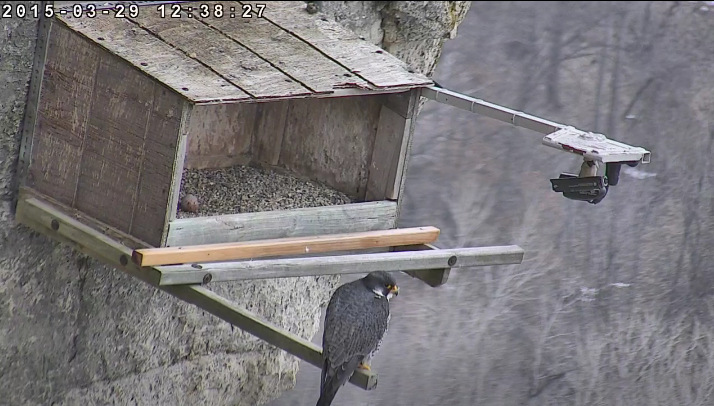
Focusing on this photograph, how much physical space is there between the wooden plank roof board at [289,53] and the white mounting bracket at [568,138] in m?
0.32

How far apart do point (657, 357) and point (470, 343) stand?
3.14 ft

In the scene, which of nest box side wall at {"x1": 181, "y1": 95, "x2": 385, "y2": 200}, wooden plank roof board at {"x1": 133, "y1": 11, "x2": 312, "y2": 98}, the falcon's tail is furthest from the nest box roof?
the falcon's tail

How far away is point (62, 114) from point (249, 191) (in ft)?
2.55

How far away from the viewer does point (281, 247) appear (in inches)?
139

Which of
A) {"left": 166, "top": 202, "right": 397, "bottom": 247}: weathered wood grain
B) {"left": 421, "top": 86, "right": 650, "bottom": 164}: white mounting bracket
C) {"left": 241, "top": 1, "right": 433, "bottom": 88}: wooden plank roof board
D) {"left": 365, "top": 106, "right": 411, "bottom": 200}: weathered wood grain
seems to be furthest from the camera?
{"left": 365, "top": 106, "right": 411, "bottom": 200}: weathered wood grain

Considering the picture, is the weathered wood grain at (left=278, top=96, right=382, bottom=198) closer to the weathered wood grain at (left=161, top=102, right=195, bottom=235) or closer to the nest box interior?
the nest box interior

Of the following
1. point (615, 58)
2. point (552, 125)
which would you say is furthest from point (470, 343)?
point (615, 58)

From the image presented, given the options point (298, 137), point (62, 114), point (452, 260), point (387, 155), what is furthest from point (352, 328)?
point (62, 114)

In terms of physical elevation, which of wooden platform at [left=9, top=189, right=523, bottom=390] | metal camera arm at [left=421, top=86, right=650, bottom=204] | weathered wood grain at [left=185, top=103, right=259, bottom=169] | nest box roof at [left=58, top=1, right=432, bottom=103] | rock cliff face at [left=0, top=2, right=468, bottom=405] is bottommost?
rock cliff face at [left=0, top=2, right=468, bottom=405]

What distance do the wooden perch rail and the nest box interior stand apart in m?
0.10

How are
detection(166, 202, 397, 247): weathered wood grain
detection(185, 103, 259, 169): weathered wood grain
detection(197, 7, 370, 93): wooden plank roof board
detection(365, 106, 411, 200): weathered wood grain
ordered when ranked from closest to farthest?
detection(166, 202, 397, 247): weathered wood grain
detection(197, 7, 370, 93): wooden plank roof board
detection(365, 106, 411, 200): weathered wood grain
detection(185, 103, 259, 169): weathered wood grain

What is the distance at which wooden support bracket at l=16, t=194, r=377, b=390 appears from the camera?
3.36m

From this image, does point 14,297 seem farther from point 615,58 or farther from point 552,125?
point 615,58

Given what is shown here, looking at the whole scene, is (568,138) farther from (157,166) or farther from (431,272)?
(157,166)
